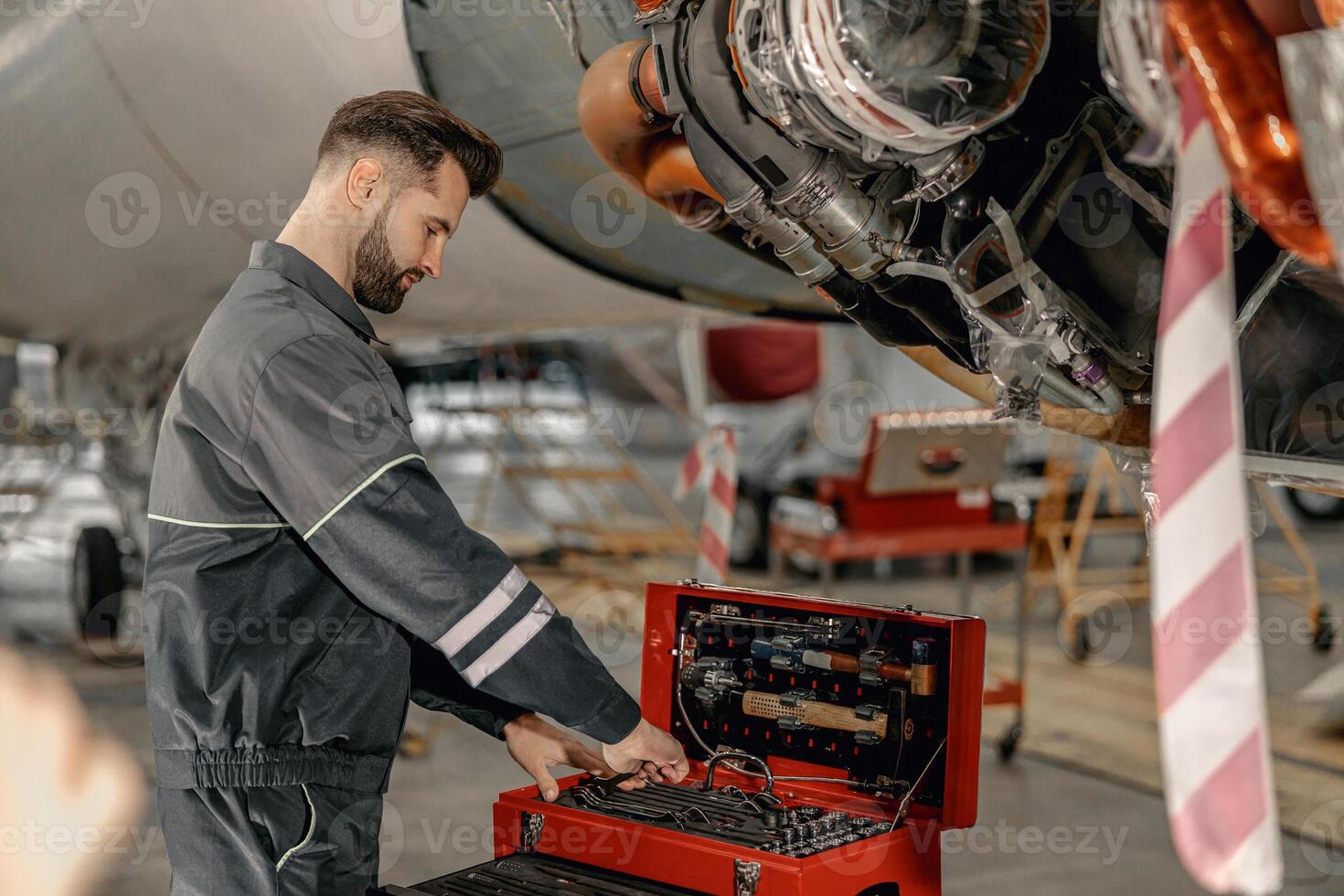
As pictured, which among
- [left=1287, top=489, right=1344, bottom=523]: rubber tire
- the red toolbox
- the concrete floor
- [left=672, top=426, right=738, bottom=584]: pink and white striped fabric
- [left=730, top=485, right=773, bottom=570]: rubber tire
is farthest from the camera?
[left=1287, top=489, right=1344, bottom=523]: rubber tire

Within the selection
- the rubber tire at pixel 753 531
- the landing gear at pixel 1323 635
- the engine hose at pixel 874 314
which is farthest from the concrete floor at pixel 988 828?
the rubber tire at pixel 753 531

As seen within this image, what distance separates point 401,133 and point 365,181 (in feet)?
0.27

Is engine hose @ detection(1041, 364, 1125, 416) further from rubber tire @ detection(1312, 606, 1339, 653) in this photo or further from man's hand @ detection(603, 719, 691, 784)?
rubber tire @ detection(1312, 606, 1339, 653)

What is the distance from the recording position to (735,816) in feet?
5.18

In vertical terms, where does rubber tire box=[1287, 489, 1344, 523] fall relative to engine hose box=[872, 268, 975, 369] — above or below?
above

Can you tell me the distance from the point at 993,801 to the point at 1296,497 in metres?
7.08

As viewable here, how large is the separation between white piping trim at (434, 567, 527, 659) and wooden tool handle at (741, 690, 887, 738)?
52 cm

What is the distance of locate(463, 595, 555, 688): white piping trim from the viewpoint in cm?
138

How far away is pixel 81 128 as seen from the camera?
9.68ft

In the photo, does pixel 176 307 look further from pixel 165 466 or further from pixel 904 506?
pixel 904 506

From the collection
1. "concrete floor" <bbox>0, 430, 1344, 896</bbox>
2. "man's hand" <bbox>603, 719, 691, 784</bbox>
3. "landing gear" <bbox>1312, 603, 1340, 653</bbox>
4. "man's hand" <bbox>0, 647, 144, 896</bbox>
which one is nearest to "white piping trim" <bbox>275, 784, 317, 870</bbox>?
"man's hand" <bbox>603, 719, 691, 784</bbox>

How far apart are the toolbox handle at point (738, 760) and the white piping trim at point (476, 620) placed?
0.50 meters

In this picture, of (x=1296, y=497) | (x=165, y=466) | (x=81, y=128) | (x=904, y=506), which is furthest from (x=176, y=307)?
(x=1296, y=497)

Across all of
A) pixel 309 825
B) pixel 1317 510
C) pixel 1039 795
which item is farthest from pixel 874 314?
pixel 1317 510
